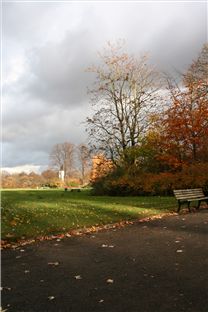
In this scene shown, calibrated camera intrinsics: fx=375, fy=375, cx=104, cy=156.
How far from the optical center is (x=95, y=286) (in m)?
5.87

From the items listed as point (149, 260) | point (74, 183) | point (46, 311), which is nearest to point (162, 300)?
point (46, 311)

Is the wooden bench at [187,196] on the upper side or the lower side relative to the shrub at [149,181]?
lower

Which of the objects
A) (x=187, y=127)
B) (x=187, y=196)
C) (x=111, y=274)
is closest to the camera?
(x=111, y=274)

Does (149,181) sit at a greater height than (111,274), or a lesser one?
greater

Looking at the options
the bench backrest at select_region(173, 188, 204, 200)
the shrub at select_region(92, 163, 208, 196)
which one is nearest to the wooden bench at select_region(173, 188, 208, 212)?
the bench backrest at select_region(173, 188, 204, 200)

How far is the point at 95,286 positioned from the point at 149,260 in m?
1.84

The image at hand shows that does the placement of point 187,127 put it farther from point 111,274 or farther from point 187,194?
point 111,274

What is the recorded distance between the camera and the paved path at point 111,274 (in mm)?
5109

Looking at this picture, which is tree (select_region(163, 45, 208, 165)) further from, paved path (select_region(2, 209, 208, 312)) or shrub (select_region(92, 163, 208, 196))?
paved path (select_region(2, 209, 208, 312))

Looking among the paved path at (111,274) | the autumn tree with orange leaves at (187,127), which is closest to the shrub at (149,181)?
the autumn tree with orange leaves at (187,127)

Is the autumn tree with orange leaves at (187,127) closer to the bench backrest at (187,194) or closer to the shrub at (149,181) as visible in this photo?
the shrub at (149,181)

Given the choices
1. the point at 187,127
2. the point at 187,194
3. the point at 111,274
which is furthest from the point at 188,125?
the point at 111,274

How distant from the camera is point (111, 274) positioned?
256 inches

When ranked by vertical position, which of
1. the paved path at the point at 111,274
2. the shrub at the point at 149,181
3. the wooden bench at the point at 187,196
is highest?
the shrub at the point at 149,181
